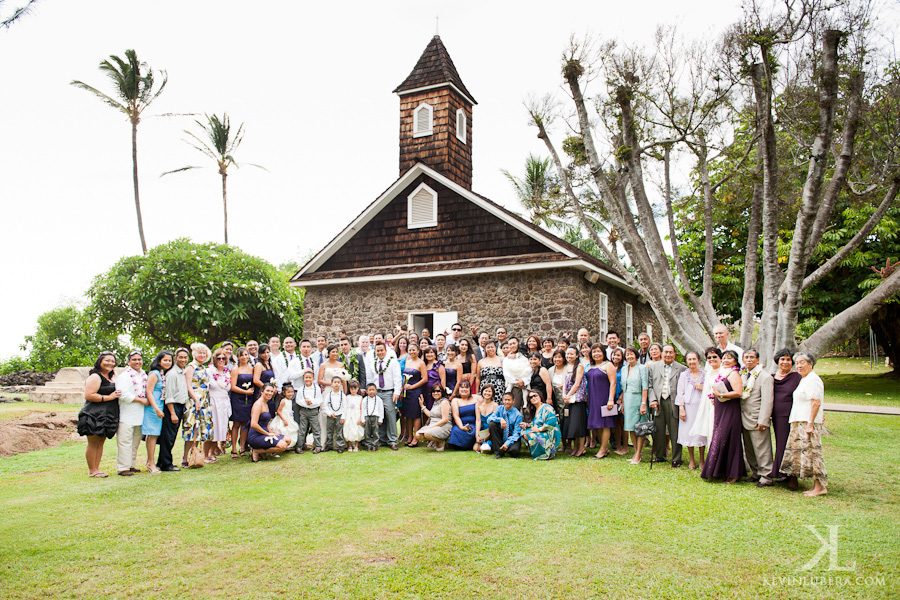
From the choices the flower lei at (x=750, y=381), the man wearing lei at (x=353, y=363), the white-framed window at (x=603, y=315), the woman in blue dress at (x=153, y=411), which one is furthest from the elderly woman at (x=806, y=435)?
the white-framed window at (x=603, y=315)

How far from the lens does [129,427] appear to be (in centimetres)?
757

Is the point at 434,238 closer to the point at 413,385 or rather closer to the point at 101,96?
the point at 413,385

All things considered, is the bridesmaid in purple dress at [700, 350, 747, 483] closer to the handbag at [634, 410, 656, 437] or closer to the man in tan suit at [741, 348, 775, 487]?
the man in tan suit at [741, 348, 775, 487]

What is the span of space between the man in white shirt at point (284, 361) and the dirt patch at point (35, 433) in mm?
4572

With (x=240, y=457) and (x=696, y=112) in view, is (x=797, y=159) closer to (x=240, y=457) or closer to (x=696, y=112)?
(x=696, y=112)

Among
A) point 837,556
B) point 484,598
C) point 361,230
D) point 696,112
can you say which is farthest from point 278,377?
point 696,112

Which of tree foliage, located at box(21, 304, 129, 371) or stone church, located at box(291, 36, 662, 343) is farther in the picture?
tree foliage, located at box(21, 304, 129, 371)

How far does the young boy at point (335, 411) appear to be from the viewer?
9109 millimetres

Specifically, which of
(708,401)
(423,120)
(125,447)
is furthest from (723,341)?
(423,120)

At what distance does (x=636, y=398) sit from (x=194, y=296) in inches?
651

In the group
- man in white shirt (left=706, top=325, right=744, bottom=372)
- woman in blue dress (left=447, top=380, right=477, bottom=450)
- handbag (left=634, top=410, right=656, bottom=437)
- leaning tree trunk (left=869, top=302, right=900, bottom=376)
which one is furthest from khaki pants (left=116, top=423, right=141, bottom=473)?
leaning tree trunk (left=869, top=302, right=900, bottom=376)

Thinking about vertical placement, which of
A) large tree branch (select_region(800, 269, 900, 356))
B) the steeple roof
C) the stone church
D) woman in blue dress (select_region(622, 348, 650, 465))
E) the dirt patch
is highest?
the steeple roof

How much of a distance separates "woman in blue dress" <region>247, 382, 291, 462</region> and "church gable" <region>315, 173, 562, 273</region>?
25.9 ft

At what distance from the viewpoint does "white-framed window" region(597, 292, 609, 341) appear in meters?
16.2
